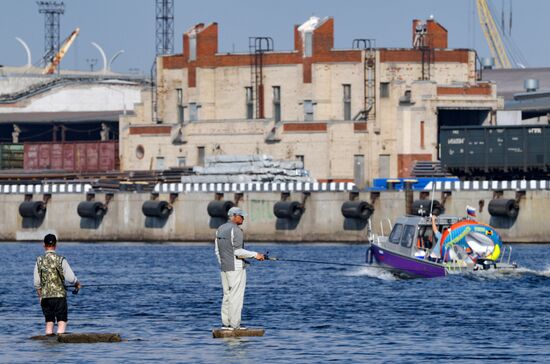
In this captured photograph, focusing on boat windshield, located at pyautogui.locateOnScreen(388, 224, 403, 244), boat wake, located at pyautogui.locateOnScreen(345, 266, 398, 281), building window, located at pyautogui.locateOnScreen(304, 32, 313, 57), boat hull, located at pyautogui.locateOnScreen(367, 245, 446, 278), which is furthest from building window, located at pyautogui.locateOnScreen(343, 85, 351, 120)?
boat windshield, located at pyautogui.locateOnScreen(388, 224, 403, 244)

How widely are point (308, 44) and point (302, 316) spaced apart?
78762mm

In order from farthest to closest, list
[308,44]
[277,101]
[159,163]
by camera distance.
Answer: [159,163]
[277,101]
[308,44]

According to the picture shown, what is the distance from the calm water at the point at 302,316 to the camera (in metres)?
32.3

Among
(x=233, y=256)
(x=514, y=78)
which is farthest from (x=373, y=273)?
(x=514, y=78)

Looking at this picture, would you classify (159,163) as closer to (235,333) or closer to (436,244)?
(436,244)

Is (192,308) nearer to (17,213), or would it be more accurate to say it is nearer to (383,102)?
(17,213)

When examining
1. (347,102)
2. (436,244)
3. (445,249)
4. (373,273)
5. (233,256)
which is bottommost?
(373,273)

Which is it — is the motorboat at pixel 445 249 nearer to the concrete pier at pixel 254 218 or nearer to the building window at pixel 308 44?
the concrete pier at pixel 254 218

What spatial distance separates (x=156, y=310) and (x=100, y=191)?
59.0 m

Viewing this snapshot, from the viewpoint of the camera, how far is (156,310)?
43125 mm

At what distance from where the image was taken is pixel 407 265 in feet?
173

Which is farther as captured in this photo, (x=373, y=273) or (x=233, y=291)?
(x=373, y=273)

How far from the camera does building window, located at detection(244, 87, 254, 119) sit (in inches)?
4737

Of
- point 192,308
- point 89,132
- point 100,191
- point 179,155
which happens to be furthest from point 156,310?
point 89,132
